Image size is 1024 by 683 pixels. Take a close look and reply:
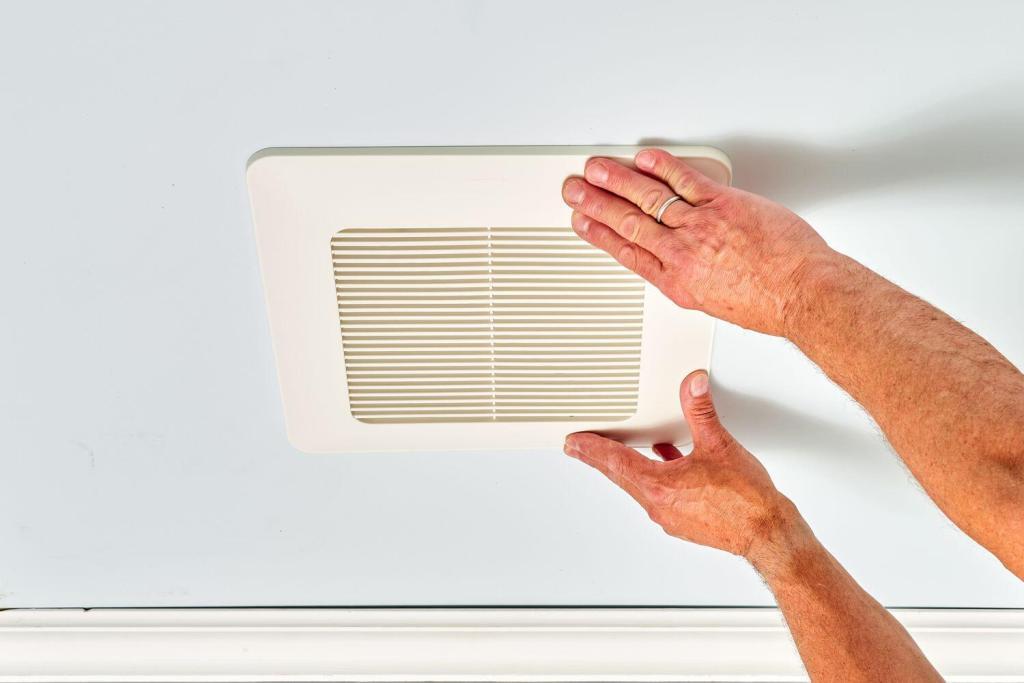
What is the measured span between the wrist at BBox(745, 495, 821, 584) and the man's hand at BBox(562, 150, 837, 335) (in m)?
0.26

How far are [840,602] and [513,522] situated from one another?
0.42 metres

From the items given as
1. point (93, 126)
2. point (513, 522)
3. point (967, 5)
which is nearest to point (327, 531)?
point (513, 522)

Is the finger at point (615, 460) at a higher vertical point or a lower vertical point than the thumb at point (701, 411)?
lower

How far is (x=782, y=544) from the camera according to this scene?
89 centimetres

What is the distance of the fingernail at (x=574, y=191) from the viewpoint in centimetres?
76

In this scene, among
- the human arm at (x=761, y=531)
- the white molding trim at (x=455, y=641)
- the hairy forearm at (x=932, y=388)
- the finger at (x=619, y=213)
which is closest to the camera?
the hairy forearm at (x=932, y=388)

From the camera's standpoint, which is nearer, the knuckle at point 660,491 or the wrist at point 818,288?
the wrist at point 818,288

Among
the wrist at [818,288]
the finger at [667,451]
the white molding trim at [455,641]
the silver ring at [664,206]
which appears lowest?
the white molding trim at [455,641]

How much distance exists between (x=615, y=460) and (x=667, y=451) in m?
0.09

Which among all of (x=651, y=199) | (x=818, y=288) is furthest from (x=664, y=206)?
(x=818, y=288)

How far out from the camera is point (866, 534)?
1.06 metres

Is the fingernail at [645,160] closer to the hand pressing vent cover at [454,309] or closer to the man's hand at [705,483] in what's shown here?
the hand pressing vent cover at [454,309]

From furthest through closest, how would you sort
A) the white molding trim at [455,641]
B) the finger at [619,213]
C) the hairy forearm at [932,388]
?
the white molding trim at [455,641]
the finger at [619,213]
the hairy forearm at [932,388]

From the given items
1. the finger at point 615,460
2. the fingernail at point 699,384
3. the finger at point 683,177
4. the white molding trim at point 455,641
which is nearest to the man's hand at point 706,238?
the finger at point 683,177
